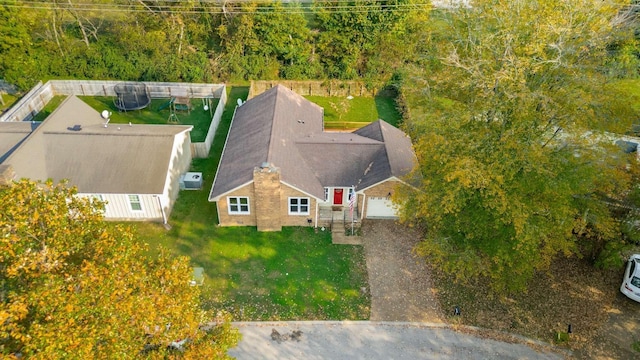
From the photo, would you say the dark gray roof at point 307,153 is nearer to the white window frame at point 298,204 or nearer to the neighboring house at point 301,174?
the neighboring house at point 301,174

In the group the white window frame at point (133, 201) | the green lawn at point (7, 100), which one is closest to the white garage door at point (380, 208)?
the white window frame at point (133, 201)

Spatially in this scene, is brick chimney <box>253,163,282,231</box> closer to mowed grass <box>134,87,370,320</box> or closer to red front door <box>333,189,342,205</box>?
mowed grass <box>134,87,370,320</box>

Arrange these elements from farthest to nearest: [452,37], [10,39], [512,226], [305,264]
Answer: [10,39] → [305,264] → [452,37] → [512,226]

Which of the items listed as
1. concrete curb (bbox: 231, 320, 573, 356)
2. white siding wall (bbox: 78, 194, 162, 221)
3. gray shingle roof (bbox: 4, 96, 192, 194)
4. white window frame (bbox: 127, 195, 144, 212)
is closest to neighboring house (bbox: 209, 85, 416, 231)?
white siding wall (bbox: 78, 194, 162, 221)

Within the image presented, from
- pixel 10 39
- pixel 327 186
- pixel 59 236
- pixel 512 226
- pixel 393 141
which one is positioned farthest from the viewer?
pixel 10 39

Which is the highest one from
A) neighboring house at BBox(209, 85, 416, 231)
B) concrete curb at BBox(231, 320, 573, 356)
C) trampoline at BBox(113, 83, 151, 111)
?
trampoline at BBox(113, 83, 151, 111)

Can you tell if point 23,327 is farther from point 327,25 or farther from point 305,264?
point 327,25

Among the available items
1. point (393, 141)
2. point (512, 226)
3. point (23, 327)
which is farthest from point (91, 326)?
point (393, 141)
